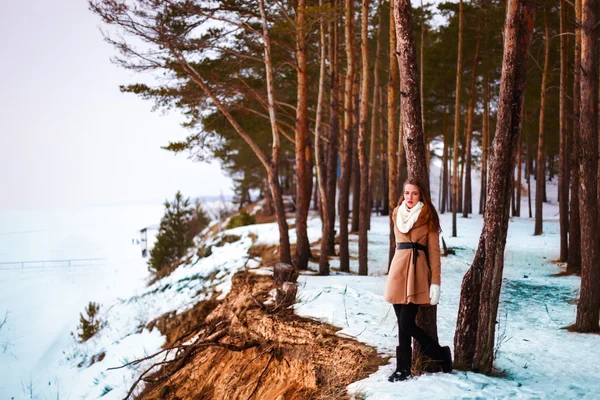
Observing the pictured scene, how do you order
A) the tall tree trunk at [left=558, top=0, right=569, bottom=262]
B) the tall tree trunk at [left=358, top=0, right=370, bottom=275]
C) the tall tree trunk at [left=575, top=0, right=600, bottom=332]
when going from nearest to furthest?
the tall tree trunk at [left=575, top=0, right=600, bottom=332]
the tall tree trunk at [left=358, top=0, right=370, bottom=275]
the tall tree trunk at [left=558, top=0, right=569, bottom=262]

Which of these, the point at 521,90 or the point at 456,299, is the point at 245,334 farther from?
the point at 521,90

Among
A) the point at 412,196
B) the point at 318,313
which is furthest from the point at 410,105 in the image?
the point at 318,313

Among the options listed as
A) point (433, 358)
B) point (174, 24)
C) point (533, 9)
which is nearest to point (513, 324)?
point (433, 358)

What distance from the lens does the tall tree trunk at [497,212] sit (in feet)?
15.4

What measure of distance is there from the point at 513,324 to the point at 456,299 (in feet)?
5.51

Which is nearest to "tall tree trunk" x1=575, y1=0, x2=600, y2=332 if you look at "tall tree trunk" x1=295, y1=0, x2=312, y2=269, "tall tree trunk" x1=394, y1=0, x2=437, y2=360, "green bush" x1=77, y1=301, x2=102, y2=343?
"tall tree trunk" x1=394, y1=0, x2=437, y2=360

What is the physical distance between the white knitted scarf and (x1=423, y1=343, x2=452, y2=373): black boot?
1154 mm

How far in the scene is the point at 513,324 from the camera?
7.88m

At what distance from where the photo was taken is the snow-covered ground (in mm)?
5117

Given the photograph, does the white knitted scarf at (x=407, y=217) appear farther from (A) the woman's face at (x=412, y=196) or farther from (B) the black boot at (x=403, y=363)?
(B) the black boot at (x=403, y=363)

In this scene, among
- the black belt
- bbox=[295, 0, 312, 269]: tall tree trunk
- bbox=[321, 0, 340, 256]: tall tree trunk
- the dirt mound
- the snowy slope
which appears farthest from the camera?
bbox=[321, 0, 340, 256]: tall tree trunk

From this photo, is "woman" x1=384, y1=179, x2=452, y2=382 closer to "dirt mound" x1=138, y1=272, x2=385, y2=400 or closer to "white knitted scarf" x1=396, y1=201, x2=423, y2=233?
"white knitted scarf" x1=396, y1=201, x2=423, y2=233

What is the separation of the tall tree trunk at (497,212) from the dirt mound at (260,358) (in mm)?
996

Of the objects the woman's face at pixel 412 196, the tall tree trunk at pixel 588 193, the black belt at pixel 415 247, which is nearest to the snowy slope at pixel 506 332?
the tall tree trunk at pixel 588 193
